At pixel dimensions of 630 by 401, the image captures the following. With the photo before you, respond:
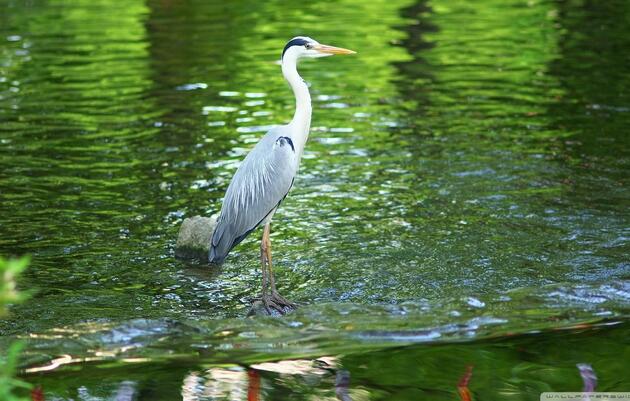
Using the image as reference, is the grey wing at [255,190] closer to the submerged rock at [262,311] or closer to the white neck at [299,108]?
the white neck at [299,108]

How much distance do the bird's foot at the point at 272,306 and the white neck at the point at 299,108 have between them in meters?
1.18

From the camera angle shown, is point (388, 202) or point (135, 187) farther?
point (135, 187)

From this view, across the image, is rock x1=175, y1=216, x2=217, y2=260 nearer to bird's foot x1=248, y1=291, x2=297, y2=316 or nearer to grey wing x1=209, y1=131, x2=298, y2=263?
grey wing x1=209, y1=131, x2=298, y2=263

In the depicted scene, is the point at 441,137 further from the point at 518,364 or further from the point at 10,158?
the point at 518,364

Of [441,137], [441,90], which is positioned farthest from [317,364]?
[441,90]

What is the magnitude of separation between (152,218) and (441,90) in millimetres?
6074

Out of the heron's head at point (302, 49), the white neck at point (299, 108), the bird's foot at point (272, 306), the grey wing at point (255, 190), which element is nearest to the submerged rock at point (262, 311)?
the bird's foot at point (272, 306)

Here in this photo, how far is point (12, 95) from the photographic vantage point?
14695 millimetres

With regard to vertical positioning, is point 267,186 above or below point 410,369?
above

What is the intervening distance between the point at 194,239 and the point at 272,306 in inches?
61.3

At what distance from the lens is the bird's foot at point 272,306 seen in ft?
22.5

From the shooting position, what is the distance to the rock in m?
8.24

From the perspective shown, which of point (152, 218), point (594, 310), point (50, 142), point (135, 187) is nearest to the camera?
point (594, 310)

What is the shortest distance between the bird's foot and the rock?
128 centimetres
